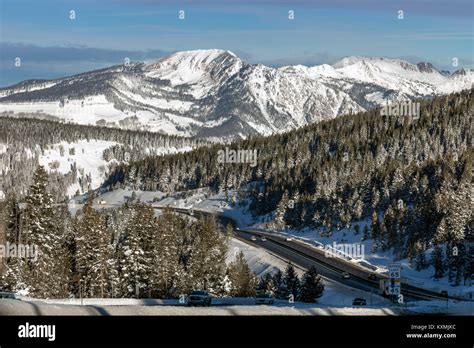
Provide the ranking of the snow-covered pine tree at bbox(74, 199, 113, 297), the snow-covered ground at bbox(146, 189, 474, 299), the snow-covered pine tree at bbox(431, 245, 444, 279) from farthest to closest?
the snow-covered pine tree at bbox(431, 245, 444, 279) → the snow-covered ground at bbox(146, 189, 474, 299) → the snow-covered pine tree at bbox(74, 199, 113, 297)

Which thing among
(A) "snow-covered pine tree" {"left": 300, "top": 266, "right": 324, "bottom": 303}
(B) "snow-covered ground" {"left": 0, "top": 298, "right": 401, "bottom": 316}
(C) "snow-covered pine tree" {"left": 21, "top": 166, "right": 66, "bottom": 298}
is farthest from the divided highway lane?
(B) "snow-covered ground" {"left": 0, "top": 298, "right": 401, "bottom": 316}

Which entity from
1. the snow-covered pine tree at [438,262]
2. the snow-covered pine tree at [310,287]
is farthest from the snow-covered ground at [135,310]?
the snow-covered pine tree at [438,262]

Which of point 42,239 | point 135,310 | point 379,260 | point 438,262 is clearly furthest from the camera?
point 379,260

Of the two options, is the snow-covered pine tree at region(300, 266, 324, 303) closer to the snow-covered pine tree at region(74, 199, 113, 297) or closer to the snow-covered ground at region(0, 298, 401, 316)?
the snow-covered pine tree at region(74, 199, 113, 297)

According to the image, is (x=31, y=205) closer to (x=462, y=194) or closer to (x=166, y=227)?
(x=166, y=227)
